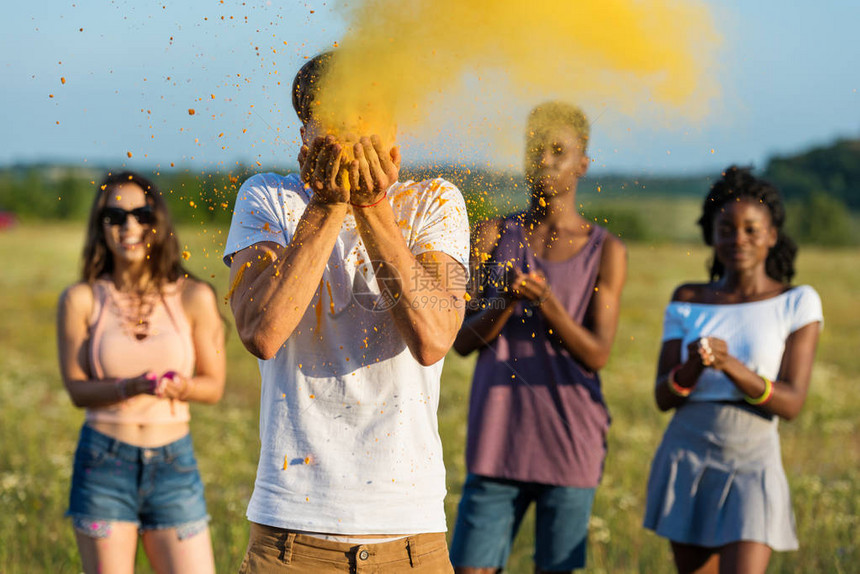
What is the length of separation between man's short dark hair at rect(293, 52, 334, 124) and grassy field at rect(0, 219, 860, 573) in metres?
0.54

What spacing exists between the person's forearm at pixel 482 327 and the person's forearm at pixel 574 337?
16cm

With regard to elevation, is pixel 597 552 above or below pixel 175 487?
below

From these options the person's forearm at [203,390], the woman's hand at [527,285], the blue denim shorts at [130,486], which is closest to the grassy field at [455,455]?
the person's forearm at [203,390]

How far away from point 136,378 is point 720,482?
99.7 inches

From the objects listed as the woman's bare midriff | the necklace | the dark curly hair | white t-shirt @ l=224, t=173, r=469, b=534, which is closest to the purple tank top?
the dark curly hair

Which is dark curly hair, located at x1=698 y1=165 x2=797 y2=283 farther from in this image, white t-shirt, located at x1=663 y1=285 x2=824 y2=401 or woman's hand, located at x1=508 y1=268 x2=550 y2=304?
woman's hand, located at x1=508 y1=268 x2=550 y2=304

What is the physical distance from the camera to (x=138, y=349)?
159 inches

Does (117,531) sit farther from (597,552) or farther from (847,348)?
(847,348)

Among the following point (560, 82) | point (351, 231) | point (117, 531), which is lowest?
point (117, 531)

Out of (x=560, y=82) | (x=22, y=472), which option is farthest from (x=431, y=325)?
(x=22, y=472)

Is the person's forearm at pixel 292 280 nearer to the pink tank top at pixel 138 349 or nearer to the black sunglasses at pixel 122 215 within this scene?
the pink tank top at pixel 138 349

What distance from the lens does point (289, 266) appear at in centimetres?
226

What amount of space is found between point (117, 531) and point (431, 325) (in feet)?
6.89

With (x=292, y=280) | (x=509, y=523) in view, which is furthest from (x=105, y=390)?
(x=292, y=280)
